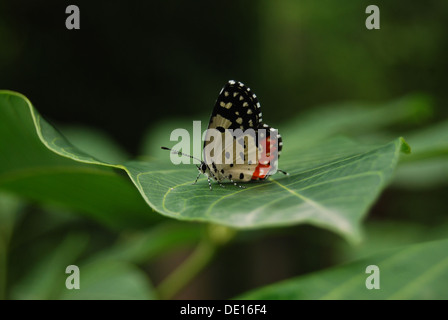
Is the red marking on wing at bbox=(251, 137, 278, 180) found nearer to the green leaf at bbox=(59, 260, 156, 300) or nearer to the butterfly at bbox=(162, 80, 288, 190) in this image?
the butterfly at bbox=(162, 80, 288, 190)

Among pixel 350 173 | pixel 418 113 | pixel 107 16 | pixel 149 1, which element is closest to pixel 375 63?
pixel 149 1

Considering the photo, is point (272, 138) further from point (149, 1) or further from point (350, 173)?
point (149, 1)

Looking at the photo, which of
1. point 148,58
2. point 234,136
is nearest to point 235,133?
point 234,136

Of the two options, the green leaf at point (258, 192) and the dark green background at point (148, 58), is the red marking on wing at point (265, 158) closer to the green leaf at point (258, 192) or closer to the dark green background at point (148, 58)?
the green leaf at point (258, 192)

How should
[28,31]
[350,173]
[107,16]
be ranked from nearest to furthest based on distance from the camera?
[350,173] < [28,31] < [107,16]

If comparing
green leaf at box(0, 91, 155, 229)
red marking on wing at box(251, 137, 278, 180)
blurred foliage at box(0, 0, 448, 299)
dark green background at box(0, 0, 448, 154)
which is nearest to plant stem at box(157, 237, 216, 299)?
blurred foliage at box(0, 0, 448, 299)

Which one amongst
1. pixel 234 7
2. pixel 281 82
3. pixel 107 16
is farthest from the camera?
pixel 281 82

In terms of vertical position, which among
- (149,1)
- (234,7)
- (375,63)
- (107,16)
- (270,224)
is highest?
(375,63)
